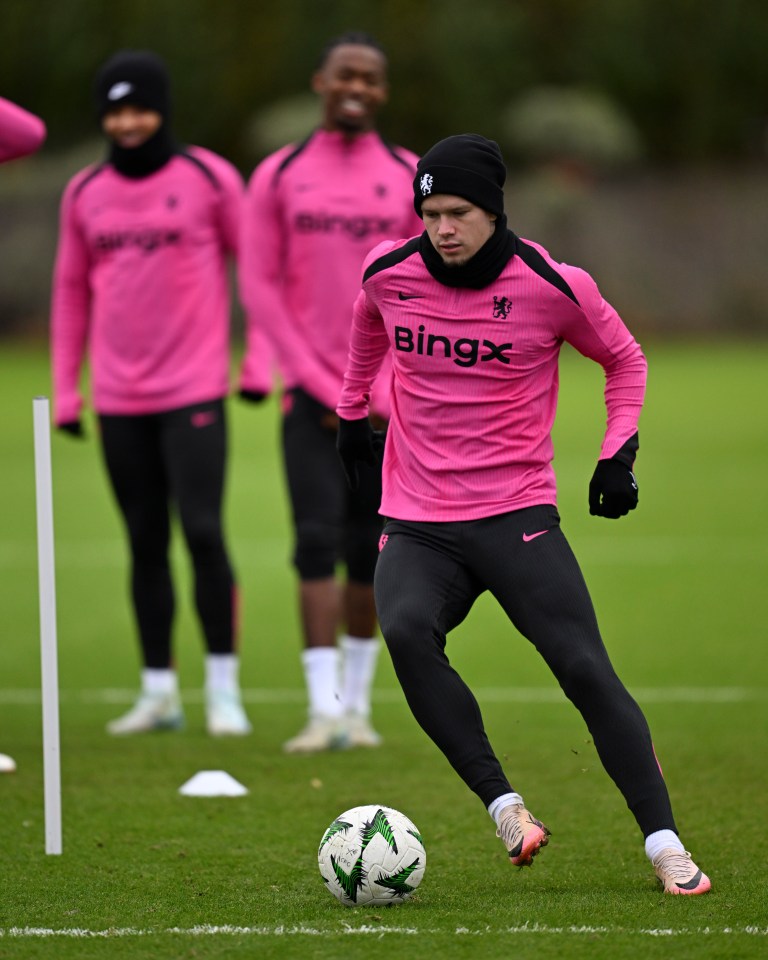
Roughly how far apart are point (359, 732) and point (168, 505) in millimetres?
1309

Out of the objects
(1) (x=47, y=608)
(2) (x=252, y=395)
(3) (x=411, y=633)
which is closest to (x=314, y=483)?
(2) (x=252, y=395)

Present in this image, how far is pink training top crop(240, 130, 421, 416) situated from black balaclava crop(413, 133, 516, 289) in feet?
7.25

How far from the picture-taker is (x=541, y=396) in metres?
5.14

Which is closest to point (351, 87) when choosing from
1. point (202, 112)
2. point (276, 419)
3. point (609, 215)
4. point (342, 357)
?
point (342, 357)

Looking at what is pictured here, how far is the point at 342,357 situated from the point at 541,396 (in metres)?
2.23

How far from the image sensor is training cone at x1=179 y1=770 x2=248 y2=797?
6.30 meters

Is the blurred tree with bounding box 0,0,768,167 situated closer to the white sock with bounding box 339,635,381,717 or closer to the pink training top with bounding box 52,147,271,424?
the pink training top with bounding box 52,147,271,424

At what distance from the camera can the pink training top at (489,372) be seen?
16.4 feet

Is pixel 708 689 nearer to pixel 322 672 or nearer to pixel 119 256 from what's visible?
pixel 322 672

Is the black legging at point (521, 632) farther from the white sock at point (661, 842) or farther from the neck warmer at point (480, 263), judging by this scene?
the neck warmer at point (480, 263)

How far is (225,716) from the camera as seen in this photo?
7.52 meters

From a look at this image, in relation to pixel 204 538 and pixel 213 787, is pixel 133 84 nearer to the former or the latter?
pixel 204 538

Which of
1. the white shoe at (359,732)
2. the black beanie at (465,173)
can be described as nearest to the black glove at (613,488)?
the black beanie at (465,173)

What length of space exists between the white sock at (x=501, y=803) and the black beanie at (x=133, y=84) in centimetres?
376
